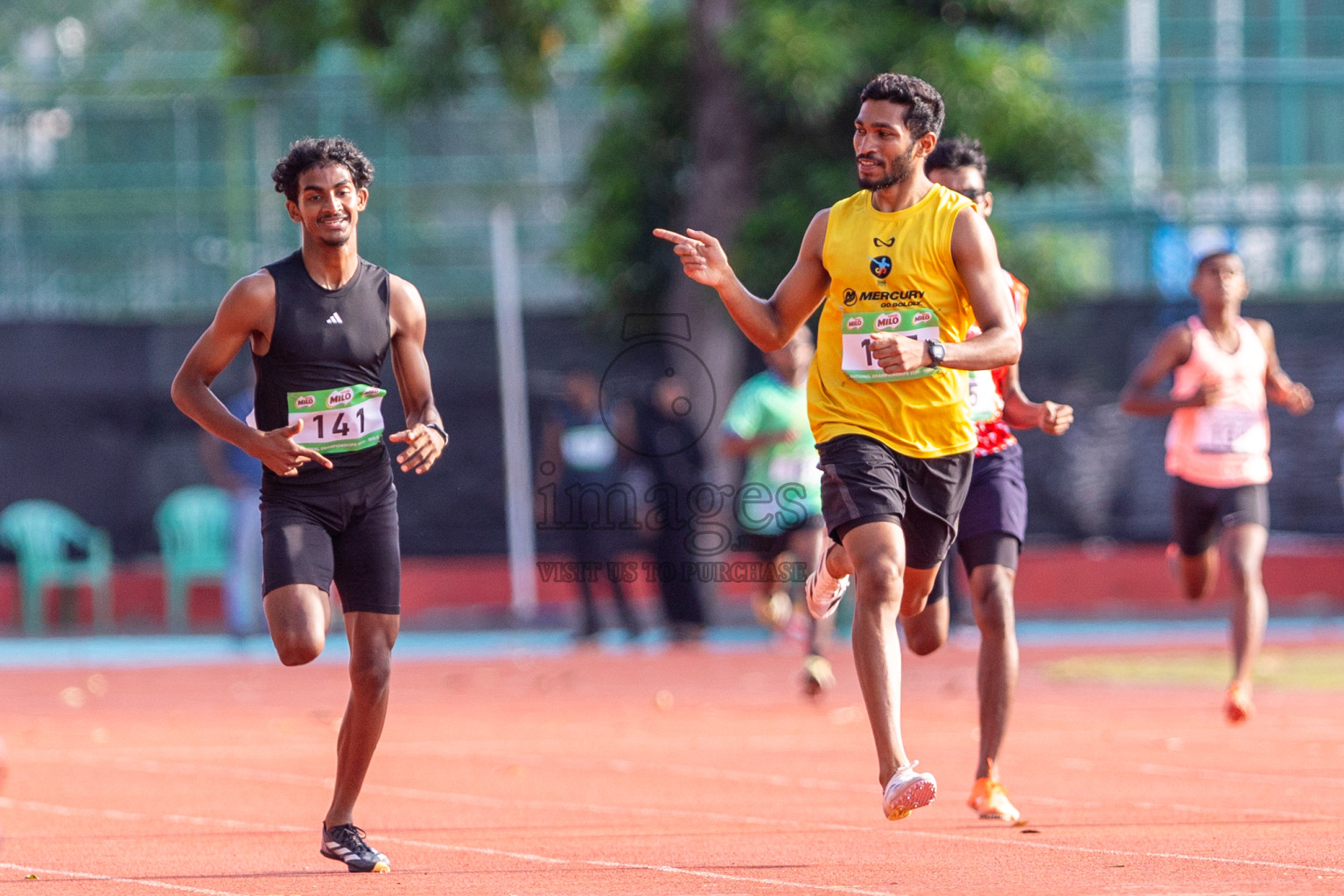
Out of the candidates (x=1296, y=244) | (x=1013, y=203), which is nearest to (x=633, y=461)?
(x=1013, y=203)

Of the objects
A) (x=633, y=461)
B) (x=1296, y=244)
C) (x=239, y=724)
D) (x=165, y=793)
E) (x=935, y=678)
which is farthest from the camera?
(x=1296, y=244)

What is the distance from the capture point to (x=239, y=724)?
37.4 feet

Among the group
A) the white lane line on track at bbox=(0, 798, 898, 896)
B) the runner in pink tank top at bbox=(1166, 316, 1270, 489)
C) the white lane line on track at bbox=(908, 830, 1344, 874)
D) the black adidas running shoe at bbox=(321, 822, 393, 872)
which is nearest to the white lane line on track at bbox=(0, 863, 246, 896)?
the white lane line on track at bbox=(0, 798, 898, 896)

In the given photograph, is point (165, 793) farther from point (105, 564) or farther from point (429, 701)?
point (105, 564)

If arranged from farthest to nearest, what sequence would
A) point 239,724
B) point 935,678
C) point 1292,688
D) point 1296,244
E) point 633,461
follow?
point 1296,244 < point 633,461 < point 935,678 < point 1292,688 < point 239,724

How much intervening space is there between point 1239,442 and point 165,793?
5.20 m

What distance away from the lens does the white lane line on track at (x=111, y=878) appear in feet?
18.7

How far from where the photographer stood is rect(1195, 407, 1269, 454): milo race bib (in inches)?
386

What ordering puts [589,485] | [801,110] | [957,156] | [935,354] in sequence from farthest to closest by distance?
[801,110], [589,485], [957,156], [935,354]

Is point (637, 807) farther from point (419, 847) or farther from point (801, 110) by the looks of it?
point (801, 110)

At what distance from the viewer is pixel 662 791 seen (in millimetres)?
8148

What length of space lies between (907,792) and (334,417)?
2051 mm

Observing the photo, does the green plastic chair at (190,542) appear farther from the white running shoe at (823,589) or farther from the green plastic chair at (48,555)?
the white running shoe at (823,589)

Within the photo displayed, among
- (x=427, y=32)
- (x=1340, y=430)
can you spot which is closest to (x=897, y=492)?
(x=427, y=32)
